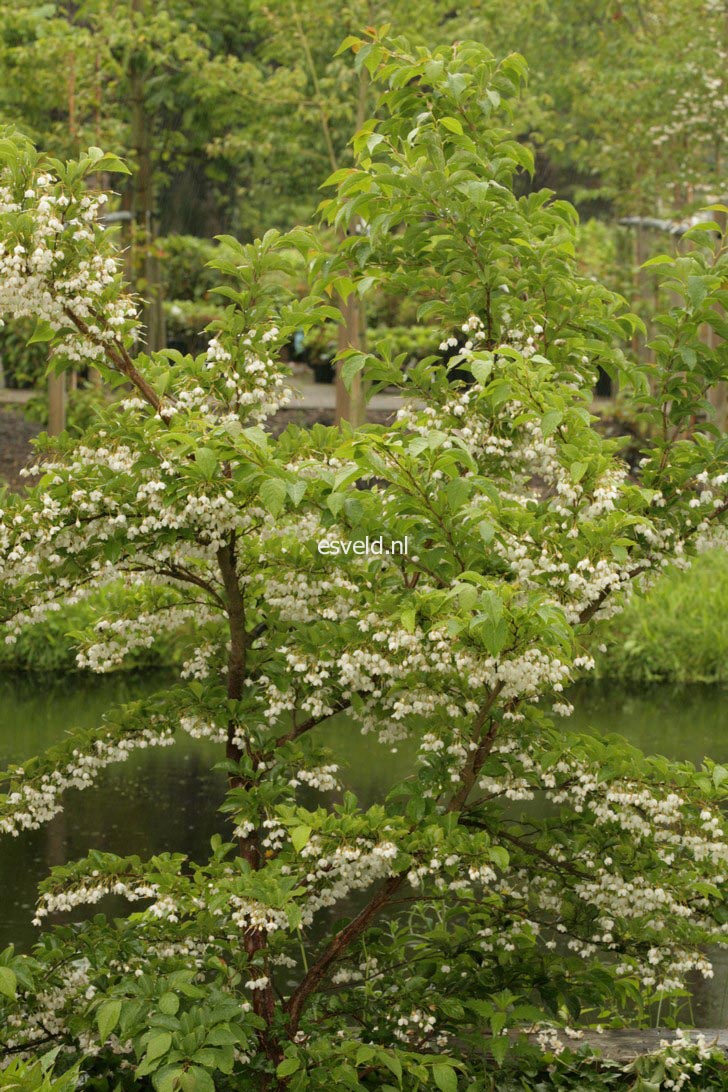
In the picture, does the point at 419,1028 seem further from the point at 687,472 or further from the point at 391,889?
the point at 687,472

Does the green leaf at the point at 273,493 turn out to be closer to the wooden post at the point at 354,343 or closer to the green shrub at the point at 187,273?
the wooden post at the point at 354,343

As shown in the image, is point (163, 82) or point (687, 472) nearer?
point (687, 472)

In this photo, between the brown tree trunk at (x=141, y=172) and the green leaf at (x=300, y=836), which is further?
the brown tree trunk at (x=141, y=172)

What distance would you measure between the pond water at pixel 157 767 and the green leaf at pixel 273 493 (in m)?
2.69

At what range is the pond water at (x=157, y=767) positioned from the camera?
6348 mm

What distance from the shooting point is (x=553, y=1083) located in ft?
12.0

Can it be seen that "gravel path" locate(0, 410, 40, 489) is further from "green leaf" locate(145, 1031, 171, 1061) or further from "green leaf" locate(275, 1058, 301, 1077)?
"green leaf" locate(145, 1031, 171, 1061)

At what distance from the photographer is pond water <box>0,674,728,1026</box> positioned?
20.8ft

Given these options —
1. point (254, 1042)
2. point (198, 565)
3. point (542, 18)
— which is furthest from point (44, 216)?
point (542, 18)

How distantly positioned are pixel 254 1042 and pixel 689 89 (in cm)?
1235

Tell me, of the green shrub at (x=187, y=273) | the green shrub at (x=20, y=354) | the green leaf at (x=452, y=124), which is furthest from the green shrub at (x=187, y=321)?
the green leaf at (x=452, y=124)

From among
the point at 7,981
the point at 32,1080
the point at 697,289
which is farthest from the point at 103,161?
the point at 32,1080

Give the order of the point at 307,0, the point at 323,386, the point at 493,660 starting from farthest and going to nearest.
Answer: the point at 323,386, the point at 307,0, the point at 493,660

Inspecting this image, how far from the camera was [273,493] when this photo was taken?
2.80m
